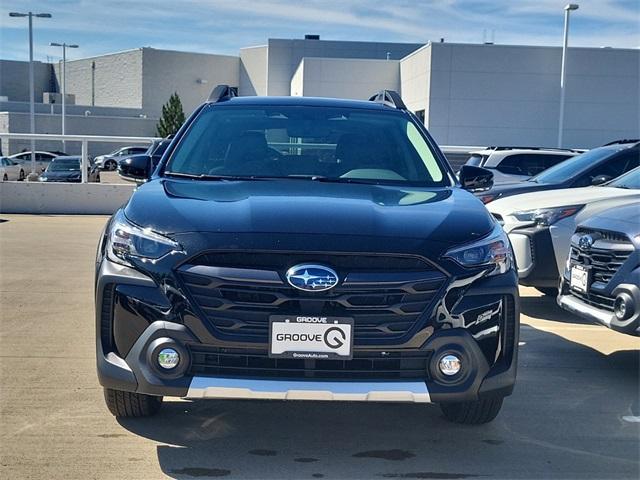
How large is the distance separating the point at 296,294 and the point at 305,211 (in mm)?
477

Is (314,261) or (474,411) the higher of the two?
(314,261)

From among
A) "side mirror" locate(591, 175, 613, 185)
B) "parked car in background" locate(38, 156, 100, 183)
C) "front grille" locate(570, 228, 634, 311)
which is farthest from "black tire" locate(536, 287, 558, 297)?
"parked car in background" locate(38, 156, 100, 183)

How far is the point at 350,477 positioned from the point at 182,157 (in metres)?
2.21

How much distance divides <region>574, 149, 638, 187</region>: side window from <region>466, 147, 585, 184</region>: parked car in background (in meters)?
4.11

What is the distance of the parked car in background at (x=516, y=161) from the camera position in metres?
13.5

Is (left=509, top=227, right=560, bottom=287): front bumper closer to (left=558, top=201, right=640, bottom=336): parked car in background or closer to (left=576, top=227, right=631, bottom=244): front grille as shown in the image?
(left=558, top=201, right=640, bottom=336): parked car in background

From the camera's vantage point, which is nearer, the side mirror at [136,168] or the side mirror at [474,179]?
the side mirror at [474,179]

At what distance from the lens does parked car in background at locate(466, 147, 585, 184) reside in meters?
13.5

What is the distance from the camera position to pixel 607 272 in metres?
5.01

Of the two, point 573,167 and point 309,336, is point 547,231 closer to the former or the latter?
point 573,167

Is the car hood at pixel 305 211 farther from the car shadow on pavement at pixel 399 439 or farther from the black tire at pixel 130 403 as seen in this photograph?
the car shadow on pavement at pixel 399 439

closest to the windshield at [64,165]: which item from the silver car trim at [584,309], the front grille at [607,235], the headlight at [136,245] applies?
the silver car trim at [584,309]

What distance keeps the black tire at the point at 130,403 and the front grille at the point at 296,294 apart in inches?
35.5

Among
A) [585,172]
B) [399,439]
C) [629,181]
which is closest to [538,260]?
[629,181]
